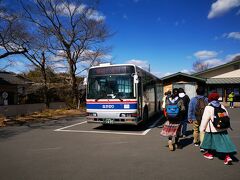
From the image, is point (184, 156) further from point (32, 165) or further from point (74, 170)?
point (32, 165)

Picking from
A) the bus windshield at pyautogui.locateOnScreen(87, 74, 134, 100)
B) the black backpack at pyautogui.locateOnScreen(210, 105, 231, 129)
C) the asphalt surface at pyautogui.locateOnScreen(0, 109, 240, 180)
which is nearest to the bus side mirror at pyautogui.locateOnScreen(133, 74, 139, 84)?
the bus windshield at pyautogui.locateOnScreen(87, 74, 134, 100)

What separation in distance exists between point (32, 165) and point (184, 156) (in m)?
3.76

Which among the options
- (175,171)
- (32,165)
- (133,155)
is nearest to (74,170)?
(32,165)

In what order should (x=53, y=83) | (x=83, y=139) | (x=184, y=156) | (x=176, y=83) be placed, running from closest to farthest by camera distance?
(x=184, y=156), (x=83, y=139), (x=53, y=83), (x=176, y=83)

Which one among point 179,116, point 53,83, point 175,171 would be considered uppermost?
point 53,83

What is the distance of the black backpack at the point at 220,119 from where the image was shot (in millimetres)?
4953

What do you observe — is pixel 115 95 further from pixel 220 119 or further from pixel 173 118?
pixel 220 119

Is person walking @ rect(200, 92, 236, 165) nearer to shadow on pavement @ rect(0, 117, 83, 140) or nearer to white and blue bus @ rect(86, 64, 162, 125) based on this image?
white and blue bus @ rect(86, 64, 162, 125)

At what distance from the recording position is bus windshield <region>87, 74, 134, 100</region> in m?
9.31

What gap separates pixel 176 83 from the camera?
25828 mm

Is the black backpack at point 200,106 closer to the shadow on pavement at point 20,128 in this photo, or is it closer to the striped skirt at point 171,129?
the striped skirt at point 171,129

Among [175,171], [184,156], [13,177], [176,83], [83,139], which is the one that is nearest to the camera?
[13,177]

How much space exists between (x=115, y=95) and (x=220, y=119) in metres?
5.05

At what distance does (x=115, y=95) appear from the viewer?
30.7ft
